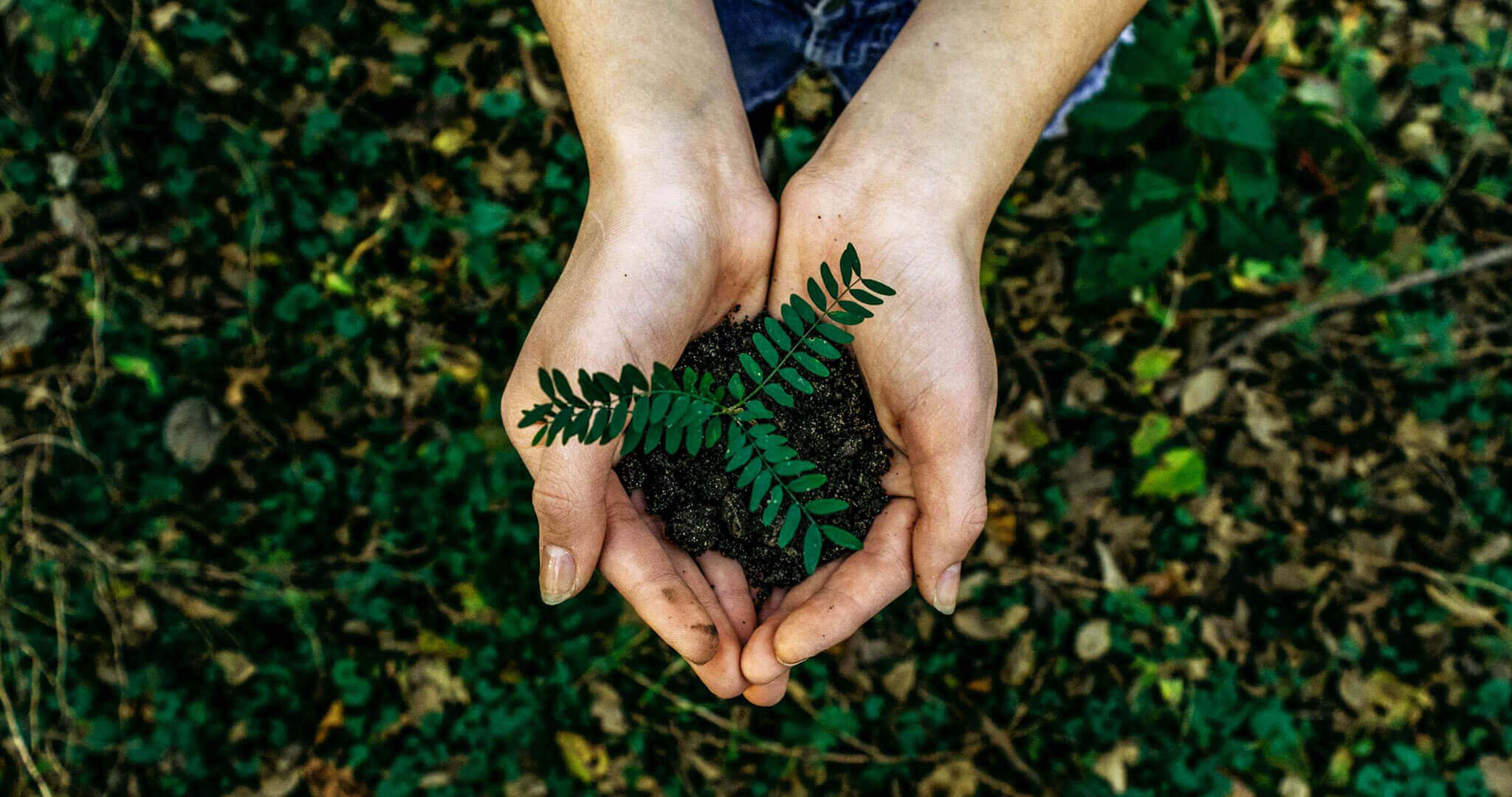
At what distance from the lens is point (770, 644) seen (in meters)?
2.29

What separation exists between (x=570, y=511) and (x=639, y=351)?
16.7 inches

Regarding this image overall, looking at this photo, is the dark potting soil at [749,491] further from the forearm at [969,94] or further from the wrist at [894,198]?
the forearm at [969,94]

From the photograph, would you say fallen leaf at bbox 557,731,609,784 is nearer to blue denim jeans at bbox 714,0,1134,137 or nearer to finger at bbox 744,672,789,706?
finger at bbox 744,672,789,706

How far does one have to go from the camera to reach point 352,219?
3.72 metres

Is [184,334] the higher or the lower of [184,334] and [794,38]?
the lower

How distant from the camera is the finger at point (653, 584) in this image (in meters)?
2.23

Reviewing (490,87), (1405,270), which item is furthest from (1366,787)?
(490,87)

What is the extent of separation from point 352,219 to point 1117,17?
2.97 metres

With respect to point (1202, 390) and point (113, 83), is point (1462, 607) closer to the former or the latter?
point (1202, 390)

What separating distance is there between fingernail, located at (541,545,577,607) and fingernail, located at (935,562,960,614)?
3.12 feet

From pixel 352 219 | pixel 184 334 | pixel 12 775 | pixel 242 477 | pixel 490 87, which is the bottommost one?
pixel 12 775

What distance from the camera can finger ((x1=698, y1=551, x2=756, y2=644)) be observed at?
2422 millimetres

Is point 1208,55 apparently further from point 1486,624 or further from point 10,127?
point 10,127

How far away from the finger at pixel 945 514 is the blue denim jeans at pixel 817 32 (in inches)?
50.5
